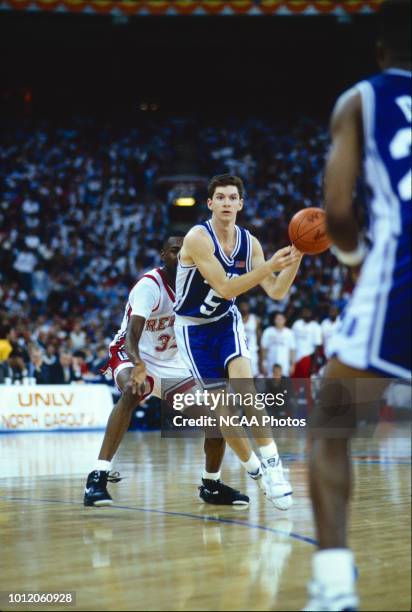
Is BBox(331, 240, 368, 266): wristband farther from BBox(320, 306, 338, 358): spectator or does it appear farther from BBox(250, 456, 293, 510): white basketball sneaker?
BBox(320, 306, 338, 358): spectator

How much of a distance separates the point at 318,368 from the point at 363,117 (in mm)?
14045

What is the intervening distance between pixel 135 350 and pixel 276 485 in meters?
1.18

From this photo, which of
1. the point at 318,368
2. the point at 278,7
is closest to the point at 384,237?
the point at 318,368

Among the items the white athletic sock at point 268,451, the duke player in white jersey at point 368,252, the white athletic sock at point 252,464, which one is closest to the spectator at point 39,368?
the white athletic sock at point 252,464

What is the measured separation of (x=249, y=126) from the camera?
2669 centimetres

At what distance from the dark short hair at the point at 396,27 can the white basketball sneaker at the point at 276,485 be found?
2977 millimetres

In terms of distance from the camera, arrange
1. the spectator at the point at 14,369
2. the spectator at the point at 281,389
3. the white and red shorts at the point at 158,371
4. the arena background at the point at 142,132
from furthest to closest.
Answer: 1. the arena background at the point at 142,132
2. the spectator at the point at 281,389
3. the spectator at the point at 14,369
4. the white and red shorts at the point at 158,371

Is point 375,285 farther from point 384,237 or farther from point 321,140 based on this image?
point 321,140

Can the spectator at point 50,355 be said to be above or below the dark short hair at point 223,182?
below

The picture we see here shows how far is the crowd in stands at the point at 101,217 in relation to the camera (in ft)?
56.8

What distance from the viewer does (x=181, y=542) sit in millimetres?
4648

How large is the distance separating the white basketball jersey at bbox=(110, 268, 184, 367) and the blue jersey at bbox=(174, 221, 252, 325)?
368 mm

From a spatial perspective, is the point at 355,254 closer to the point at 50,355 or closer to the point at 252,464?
the point at 252,464

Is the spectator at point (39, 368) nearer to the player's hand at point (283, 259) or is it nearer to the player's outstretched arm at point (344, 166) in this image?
the player's hand at point (283, 259)
